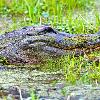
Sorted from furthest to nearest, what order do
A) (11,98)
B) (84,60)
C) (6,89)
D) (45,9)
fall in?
(45,9) → (84,60) → (6,89) → (11,98)

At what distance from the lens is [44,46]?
5.00 meters

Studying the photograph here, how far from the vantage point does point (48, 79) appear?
4387 mm

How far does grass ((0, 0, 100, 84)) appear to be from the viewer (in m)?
4.78

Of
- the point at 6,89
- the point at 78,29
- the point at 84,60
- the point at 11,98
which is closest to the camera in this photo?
the point at 11,98

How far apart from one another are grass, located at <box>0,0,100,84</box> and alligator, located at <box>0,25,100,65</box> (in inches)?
4.8

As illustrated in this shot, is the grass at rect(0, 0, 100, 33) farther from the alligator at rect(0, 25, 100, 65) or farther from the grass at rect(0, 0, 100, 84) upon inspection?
the alligator at rect(0, 25, 100, 65)

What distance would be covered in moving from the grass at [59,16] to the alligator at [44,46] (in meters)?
0.12

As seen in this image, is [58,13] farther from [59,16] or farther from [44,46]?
[44,46]

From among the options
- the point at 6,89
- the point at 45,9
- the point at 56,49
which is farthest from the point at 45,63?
the point at 45,9

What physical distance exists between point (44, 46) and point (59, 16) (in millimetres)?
1797

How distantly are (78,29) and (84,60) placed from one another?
135 cm

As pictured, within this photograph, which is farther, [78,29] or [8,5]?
[8,5]

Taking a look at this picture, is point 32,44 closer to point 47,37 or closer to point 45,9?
point 47,37

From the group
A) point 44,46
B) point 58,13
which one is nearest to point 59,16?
point 58,13
